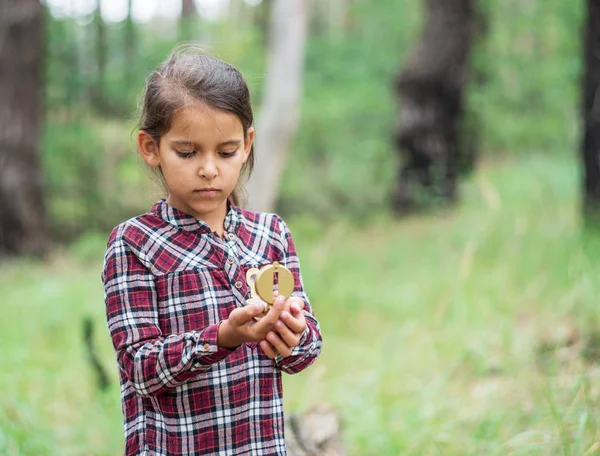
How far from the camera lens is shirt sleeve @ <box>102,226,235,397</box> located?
5.39 ft

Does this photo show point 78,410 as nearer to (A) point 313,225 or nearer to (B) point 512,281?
(B) point 512,281

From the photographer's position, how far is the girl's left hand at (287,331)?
1621mm

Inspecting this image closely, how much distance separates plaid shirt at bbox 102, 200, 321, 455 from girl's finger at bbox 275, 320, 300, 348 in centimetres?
12

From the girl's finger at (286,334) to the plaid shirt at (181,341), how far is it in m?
0.12

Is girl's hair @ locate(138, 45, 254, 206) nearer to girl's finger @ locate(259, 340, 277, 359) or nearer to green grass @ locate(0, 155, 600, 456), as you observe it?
girl's finger @ locate(259, 340, 277, 359)

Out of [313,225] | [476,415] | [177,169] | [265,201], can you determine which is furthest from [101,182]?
[177,169]

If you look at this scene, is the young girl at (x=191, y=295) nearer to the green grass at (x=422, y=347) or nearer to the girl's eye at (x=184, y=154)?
the girl's eye at (x=184, y=154)

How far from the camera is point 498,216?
6.64m

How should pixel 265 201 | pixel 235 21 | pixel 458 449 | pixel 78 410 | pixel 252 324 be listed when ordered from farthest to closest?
1. pixel 235 21
2. pixel 265 201
3. pixel 78 410
4. pixel 458 449
5. pixel 252 324

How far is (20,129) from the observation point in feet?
24.5

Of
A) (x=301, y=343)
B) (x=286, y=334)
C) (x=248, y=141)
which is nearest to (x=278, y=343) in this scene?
(x=286, y=334)

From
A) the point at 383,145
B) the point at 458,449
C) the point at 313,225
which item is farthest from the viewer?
the point at 383,145

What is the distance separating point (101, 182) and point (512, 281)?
17.0ft

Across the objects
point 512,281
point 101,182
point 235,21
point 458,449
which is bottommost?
point 458,449
